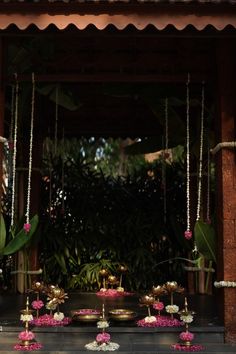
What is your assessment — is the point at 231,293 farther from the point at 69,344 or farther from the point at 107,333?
the point at 69,344

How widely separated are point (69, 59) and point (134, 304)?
285cm

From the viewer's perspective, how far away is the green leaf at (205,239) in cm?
491

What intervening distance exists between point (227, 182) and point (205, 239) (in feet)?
2.20

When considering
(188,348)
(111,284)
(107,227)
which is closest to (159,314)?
(188,348)

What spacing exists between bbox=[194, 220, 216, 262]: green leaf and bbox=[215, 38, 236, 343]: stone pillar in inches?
10.7

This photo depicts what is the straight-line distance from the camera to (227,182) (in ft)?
14.9

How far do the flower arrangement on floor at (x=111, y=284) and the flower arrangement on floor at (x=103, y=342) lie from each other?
267 centimetres

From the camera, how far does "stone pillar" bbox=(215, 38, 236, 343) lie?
4422 mm

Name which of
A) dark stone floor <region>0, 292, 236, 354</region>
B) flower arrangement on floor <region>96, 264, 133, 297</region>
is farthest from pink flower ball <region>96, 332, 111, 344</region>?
flower arrangement on floor <region>96, 264, 133, 297</region>

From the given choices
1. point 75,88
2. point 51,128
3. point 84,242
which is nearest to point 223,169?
point 75,88

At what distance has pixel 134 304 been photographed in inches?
238

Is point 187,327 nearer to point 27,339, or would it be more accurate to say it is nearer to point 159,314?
point 159,314

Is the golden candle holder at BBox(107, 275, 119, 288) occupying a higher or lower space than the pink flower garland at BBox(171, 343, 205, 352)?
higher

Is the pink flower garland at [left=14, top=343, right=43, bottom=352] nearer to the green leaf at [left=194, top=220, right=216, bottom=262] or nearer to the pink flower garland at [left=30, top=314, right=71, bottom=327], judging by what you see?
the pink flower garland at [left=30, top=314, right=71, bottom=327]
